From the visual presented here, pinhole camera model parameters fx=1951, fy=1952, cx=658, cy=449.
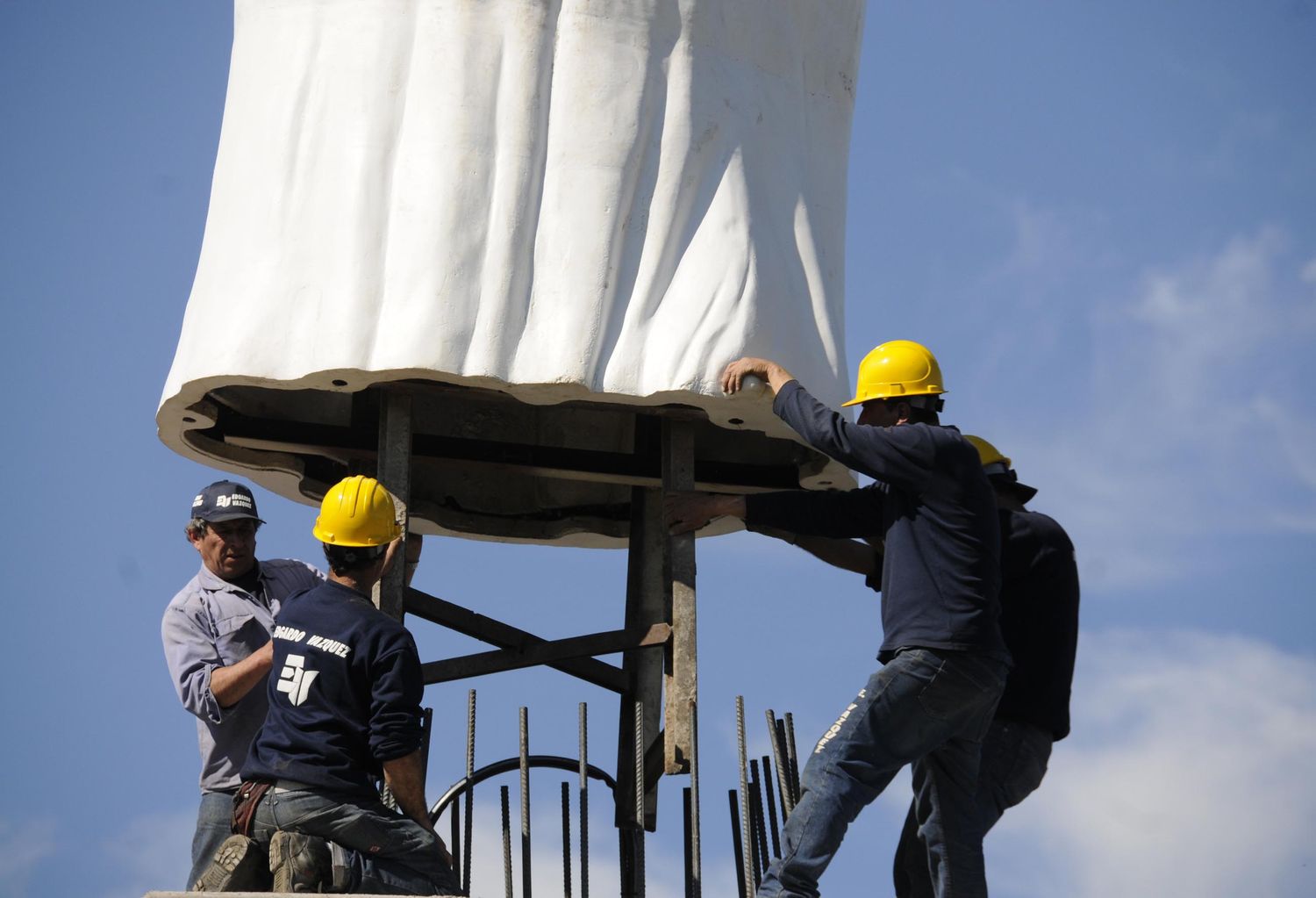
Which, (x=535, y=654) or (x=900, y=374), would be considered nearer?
(x=900, y=374)

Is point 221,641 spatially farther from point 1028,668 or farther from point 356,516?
point 1028,668

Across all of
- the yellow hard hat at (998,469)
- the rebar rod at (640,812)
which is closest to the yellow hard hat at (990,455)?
the yellow hard hat at (998,469)

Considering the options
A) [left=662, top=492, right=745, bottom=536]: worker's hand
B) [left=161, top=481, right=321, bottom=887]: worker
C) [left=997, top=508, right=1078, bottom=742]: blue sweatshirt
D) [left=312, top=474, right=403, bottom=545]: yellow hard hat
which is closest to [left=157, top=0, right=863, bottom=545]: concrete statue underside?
[left=662, top=492, right=745, bottom=536]: worker's hand

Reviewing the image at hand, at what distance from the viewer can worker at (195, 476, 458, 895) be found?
802cm

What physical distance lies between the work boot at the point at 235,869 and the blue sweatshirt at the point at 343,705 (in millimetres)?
285

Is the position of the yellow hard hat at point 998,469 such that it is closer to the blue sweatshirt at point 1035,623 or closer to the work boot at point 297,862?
the blue sweatshirt at point 1035,623

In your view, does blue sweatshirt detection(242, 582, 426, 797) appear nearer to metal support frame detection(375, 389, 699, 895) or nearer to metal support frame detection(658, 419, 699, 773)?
metal support frame detection(375, 389, 699, 895)

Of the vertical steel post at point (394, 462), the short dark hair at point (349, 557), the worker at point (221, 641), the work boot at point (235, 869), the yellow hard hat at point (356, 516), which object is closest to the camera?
the work boot at point (235, 869)

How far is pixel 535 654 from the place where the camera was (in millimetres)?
11812

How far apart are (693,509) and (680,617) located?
74 centimetres

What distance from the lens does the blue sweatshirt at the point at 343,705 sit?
802cm

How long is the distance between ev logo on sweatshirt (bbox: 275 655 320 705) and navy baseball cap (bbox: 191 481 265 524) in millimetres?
1762

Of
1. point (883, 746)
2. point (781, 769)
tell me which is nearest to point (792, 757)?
point (781, 769)

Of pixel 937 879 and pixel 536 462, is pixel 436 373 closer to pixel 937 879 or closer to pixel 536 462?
pixel 536 462
